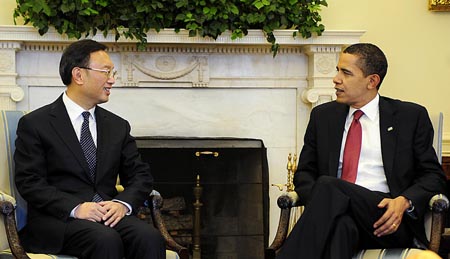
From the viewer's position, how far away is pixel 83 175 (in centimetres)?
322

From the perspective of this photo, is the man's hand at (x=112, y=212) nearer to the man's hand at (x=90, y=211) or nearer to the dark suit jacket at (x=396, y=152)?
the man's hand at (x=90, y=211)

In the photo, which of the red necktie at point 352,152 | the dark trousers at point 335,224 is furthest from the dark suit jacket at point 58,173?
the red necktie at point 352,152

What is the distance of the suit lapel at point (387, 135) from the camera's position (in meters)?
3.34

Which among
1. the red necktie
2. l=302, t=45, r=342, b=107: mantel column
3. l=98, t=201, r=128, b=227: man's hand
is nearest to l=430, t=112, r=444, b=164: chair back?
the red necktie

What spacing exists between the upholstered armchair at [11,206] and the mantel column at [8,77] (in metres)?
1.01

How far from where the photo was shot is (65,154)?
3.20m

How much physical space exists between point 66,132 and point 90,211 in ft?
1.23

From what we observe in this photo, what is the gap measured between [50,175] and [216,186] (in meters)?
1.61

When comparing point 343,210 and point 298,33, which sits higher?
point 298,33

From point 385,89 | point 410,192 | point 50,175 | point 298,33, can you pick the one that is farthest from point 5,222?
point 385,89

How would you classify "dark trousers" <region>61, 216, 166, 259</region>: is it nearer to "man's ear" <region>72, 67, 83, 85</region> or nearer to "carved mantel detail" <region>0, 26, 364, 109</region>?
"man's ear" <region>72, 67, 83, 85</region>

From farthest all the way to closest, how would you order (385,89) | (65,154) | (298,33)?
(385,89), (298,33), (65,154)

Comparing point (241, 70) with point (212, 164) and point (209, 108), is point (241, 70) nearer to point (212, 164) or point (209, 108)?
point (209, 108)

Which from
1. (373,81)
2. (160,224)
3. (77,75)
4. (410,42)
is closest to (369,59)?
(373,81)
